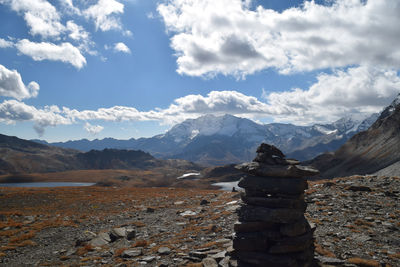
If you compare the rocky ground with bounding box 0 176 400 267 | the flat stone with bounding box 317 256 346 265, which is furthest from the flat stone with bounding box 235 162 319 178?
the rocky ground with bounding box 0 176 400 267

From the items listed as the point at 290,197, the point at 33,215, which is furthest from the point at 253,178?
the point at 33,215

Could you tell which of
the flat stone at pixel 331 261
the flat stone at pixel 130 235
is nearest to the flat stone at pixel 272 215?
the flat stone at pixel 331 261

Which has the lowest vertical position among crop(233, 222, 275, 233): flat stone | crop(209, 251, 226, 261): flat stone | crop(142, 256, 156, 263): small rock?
crop(142, 256, 156, 263): small rock

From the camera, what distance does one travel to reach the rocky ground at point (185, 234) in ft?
59.5

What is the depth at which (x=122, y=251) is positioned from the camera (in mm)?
21000

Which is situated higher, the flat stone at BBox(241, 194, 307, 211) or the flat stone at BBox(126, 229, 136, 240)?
the flat stone at BBox(241, 194, 307, 211)

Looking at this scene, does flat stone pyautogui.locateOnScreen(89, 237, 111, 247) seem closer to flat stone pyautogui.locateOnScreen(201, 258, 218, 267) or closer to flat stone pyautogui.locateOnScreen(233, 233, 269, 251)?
flat stone pyautogui.locateOnScreen(201, 258, 218, 267)

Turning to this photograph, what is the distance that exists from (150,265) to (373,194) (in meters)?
28.8

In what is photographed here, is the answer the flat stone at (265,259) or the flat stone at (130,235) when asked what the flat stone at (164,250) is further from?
the flat stone at (265,259)

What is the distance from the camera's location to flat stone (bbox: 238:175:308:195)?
16266mm

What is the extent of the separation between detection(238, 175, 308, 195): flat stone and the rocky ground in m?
4.96

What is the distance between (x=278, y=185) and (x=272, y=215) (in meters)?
1.99

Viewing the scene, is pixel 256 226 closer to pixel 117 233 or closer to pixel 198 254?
pixel 198 254

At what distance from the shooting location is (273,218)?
15.7 m
